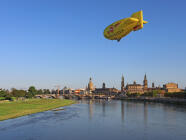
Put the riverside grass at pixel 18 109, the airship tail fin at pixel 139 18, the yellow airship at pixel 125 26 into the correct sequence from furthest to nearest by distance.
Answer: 1. the riverside grass at pixel 18 109
2. the yellow airship at pixel 125 26
3. the airship tail fin at pixel 139 18

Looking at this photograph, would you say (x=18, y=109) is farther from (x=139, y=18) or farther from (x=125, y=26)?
(x=139, y=18)

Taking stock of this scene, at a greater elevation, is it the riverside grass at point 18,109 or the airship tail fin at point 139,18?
the airship tail fin at point 139,18

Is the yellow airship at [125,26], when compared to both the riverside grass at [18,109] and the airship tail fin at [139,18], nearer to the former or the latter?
the airship tail fin at [139,18]

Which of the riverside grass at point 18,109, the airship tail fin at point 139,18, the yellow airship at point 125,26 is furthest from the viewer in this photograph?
the riverside grass at point 18,109

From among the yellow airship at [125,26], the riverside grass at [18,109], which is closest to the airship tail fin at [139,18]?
the yellow airship at [125,26]

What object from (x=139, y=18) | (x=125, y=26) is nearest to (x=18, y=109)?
(x=125, y=26)

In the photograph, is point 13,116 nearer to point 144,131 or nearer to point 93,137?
point 93,137

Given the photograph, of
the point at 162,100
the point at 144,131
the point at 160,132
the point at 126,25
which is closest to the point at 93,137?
the point at 144,131

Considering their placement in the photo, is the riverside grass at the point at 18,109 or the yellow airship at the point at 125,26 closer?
the yellow airship at the point at 125,26
